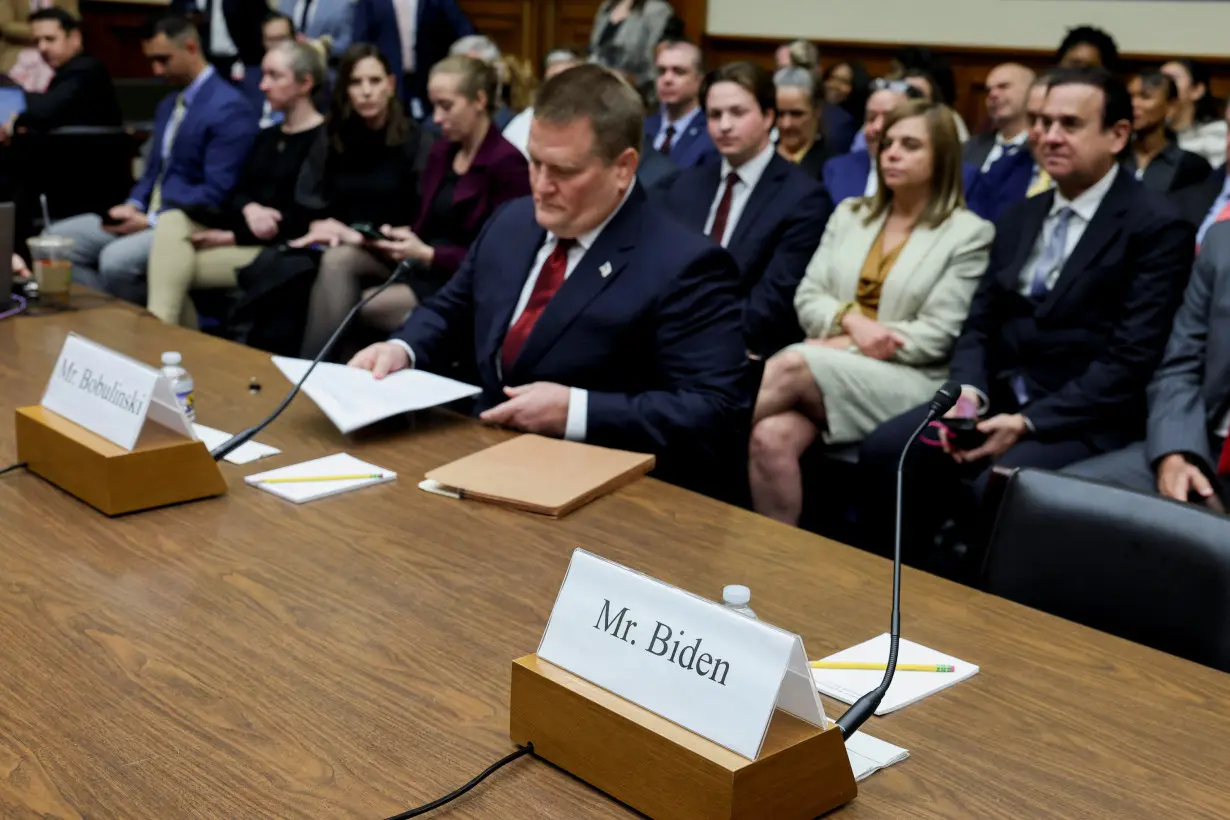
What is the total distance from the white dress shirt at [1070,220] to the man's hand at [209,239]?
9.78ft

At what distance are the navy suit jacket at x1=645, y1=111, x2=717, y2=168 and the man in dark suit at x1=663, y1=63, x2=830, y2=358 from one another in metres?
0.71

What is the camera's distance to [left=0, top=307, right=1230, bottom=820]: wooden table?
1.10 meters

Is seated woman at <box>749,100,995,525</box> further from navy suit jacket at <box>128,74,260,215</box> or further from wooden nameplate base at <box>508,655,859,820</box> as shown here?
navy suit jacket at <box>128,74,260,215</box>

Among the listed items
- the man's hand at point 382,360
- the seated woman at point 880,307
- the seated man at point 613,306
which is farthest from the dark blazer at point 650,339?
the seated woman at point 880,307

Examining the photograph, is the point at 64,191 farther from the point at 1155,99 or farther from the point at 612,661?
the point at 612,661

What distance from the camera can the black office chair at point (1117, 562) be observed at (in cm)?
152

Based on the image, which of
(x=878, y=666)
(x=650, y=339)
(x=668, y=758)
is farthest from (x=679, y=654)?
(x=650, y=339)

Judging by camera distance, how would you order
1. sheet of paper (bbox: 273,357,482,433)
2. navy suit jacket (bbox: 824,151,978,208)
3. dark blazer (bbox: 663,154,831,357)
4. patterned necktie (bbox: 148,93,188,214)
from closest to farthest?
sheet of paper (bbox: 273,357,482,433)
dark blazer (bbox: 663,154,831,357)
navy suit jacket (bbox: 824,151,978,208)
patterned necktie (bbox: 148,93,188,214)

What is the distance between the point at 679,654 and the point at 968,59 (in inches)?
239

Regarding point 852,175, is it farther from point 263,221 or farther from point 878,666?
point 878,666

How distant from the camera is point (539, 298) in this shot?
2.37 metres

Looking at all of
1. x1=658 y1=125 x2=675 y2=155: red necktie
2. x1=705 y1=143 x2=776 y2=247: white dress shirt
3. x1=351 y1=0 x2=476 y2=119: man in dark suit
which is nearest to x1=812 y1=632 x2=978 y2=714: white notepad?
x1=705 y1=143 x2=776 y2=247: white dress shirt

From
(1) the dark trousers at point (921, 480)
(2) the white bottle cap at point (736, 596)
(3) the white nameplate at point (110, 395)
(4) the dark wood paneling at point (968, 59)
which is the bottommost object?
(1) the dark trousers at point (921, 480)

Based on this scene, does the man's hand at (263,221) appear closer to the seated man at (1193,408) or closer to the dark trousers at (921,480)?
the dark trousers at (921,480)
